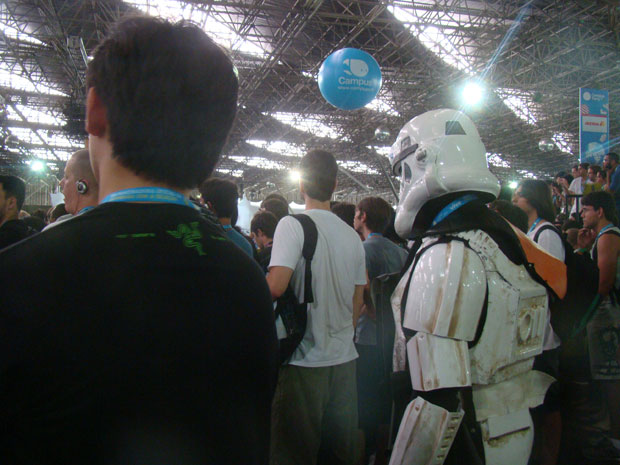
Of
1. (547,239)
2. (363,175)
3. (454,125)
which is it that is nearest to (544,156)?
(363,175)

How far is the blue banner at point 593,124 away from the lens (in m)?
7.48

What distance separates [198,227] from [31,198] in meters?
35.4

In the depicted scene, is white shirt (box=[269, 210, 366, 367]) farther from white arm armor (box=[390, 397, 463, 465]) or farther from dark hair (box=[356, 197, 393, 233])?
dark hair (box=[356, 197, 393, 233])

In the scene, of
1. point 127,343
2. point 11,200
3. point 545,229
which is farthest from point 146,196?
point 545,229

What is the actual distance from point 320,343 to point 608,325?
104 inches

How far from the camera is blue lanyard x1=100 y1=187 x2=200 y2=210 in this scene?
0.67 metres

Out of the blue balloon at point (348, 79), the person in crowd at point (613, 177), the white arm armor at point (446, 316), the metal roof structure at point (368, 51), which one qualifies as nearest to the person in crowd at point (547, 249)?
the white arm armor at point (446, 316)

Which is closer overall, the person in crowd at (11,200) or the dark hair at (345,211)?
the person in crowd at (11,200)

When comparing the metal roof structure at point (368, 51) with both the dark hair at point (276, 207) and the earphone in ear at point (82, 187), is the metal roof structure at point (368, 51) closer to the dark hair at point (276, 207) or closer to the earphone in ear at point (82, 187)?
the dark hair at point (276, 207)

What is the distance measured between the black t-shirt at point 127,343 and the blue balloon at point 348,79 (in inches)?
235

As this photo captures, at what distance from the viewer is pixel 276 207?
11.5 feet

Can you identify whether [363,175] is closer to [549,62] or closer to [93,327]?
[549,62]

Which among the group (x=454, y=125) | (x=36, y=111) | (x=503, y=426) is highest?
(x=36, y=111)

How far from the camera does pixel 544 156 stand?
23797 mm
